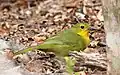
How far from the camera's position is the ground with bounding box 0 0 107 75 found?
448 cm

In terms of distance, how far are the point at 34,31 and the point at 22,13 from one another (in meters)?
1.07

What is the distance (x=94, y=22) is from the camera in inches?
229

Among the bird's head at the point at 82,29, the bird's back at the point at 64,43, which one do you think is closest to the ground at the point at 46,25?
the bird's back at the point at 64,43

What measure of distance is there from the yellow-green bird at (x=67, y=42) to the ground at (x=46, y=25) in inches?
4.6

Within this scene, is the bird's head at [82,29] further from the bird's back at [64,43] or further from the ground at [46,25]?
the ground at [46,25]

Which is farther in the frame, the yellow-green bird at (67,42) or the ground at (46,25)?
the ground at (46,25)

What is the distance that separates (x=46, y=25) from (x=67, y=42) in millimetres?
1601

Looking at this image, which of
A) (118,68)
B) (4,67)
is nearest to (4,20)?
(4,67)

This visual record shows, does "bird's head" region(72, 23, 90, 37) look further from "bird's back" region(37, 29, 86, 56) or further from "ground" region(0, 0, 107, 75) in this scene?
"ground" region(0, 0, 107, 75)

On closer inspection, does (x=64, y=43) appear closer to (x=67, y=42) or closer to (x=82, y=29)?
(x=67, y=42)

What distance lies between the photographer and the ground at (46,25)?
448 centimetres

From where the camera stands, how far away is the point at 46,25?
237 inches

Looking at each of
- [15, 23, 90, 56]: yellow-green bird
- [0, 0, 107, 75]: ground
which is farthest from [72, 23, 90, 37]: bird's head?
[0, 0, 107, 75]: ground

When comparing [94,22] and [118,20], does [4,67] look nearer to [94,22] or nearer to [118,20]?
[118,20]
